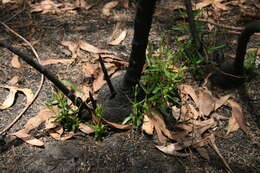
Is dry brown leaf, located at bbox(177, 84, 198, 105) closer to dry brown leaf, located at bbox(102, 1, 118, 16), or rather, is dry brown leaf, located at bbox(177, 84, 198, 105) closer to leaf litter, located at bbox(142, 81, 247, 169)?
leaf litter, located at bbox(142, 81, 247, 169)

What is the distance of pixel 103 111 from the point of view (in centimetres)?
167

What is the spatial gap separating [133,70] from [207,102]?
0.53 m

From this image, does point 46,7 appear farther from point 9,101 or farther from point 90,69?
point 9,101

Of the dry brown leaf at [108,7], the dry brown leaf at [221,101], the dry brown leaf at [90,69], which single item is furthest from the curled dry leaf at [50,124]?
the dry brown leaf at [108,7]

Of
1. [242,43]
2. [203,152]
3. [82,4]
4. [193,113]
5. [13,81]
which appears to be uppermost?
[82,4]

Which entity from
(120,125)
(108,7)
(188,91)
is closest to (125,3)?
(108,7)

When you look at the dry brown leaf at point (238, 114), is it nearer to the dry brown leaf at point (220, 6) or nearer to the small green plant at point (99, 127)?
the small green plant at point (99, 127)

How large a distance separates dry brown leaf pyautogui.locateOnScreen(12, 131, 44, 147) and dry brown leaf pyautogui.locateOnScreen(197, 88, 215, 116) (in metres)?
0.96

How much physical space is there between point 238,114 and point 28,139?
3.97ft

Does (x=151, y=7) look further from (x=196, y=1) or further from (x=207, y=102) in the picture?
(x=196, y=1)

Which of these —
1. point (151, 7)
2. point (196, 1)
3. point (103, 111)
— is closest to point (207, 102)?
point (103, 111)

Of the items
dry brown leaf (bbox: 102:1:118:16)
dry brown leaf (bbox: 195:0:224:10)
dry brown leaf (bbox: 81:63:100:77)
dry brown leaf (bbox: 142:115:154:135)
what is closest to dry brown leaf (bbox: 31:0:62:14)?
dry brown leaf (bbox: 102:1:118:16)

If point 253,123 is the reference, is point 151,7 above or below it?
above

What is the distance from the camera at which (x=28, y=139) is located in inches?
61.1
